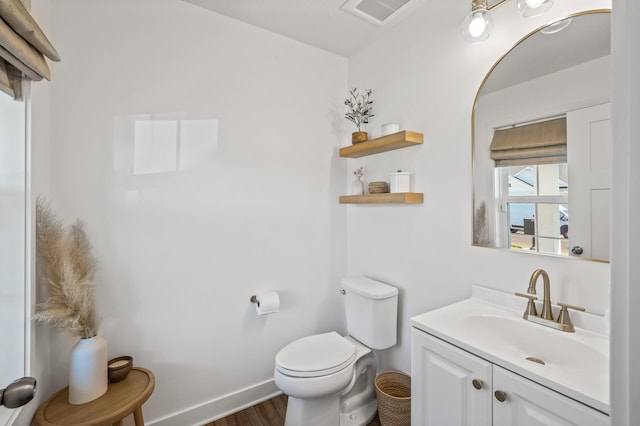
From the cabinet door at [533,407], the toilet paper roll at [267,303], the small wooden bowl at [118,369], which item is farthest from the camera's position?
the toilet paper roll at [267,303]

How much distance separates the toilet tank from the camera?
1779 millimetres

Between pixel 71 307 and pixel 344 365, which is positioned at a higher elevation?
pixel 71 307

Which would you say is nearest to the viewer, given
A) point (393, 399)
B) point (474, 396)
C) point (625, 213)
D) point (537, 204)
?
point (625, 213)

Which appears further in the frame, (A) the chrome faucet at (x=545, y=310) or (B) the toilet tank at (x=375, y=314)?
(B) the toilet tank at (x=375, y=314)

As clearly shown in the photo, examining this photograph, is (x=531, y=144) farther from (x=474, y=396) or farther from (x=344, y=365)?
(x=344, y=365)

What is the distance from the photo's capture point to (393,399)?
159cm

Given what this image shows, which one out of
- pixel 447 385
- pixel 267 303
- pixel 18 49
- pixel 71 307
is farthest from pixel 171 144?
pixel 447 385

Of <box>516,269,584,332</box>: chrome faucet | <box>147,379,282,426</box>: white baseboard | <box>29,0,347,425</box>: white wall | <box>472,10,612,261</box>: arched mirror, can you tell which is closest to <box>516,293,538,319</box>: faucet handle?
<box>516,269,584,332</box>: chrome faucet

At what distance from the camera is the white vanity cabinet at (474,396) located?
2.73 feet

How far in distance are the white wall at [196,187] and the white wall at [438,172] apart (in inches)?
18.0

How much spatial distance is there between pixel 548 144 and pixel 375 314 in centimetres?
124

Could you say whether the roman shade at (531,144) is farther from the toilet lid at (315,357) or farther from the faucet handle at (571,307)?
the toilet lid at (315,357)

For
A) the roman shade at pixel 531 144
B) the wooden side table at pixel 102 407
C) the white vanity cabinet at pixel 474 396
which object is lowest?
the wooden side table at pixel 102 407

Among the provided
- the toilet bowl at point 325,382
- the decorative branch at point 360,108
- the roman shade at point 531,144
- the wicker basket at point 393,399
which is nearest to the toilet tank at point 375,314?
the toilet bowl at point 325,382
